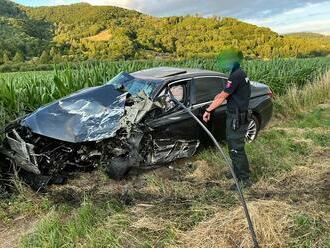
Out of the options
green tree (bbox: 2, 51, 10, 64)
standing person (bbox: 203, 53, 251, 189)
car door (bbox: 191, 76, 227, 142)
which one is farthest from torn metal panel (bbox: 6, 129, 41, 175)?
green tree (bbox: 2, 51, 10, 64)

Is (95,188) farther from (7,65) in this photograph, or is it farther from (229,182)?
(7,65)

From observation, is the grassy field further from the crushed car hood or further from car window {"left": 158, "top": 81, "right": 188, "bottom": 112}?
car window {"left": 158, "top": 81, "right": 188, "bottom": 112}

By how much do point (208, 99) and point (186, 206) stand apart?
8.49ft

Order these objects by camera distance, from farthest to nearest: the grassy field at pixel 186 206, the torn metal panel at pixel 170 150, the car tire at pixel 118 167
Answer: the torn metal panel at pixel 170 150 → the car tire at pixel 118 167 → the grassy field at pixel 186 206

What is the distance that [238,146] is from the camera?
19.3ft

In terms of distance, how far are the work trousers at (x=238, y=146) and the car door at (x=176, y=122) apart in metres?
0.96

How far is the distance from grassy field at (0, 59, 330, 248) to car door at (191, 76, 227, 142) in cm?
40

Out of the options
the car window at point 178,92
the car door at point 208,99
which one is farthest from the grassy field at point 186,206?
the car window at point 178,92

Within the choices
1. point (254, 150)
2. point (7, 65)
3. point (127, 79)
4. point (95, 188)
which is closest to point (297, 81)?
point (254, 150)

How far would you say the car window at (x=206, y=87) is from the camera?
23.0ft

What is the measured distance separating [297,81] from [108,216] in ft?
39.6

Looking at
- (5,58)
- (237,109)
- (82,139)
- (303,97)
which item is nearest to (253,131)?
(237,109)

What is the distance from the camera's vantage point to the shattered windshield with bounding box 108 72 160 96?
21.4ft

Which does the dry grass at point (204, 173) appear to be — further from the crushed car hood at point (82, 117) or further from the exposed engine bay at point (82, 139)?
the crushed car hood at point (82, 117)
